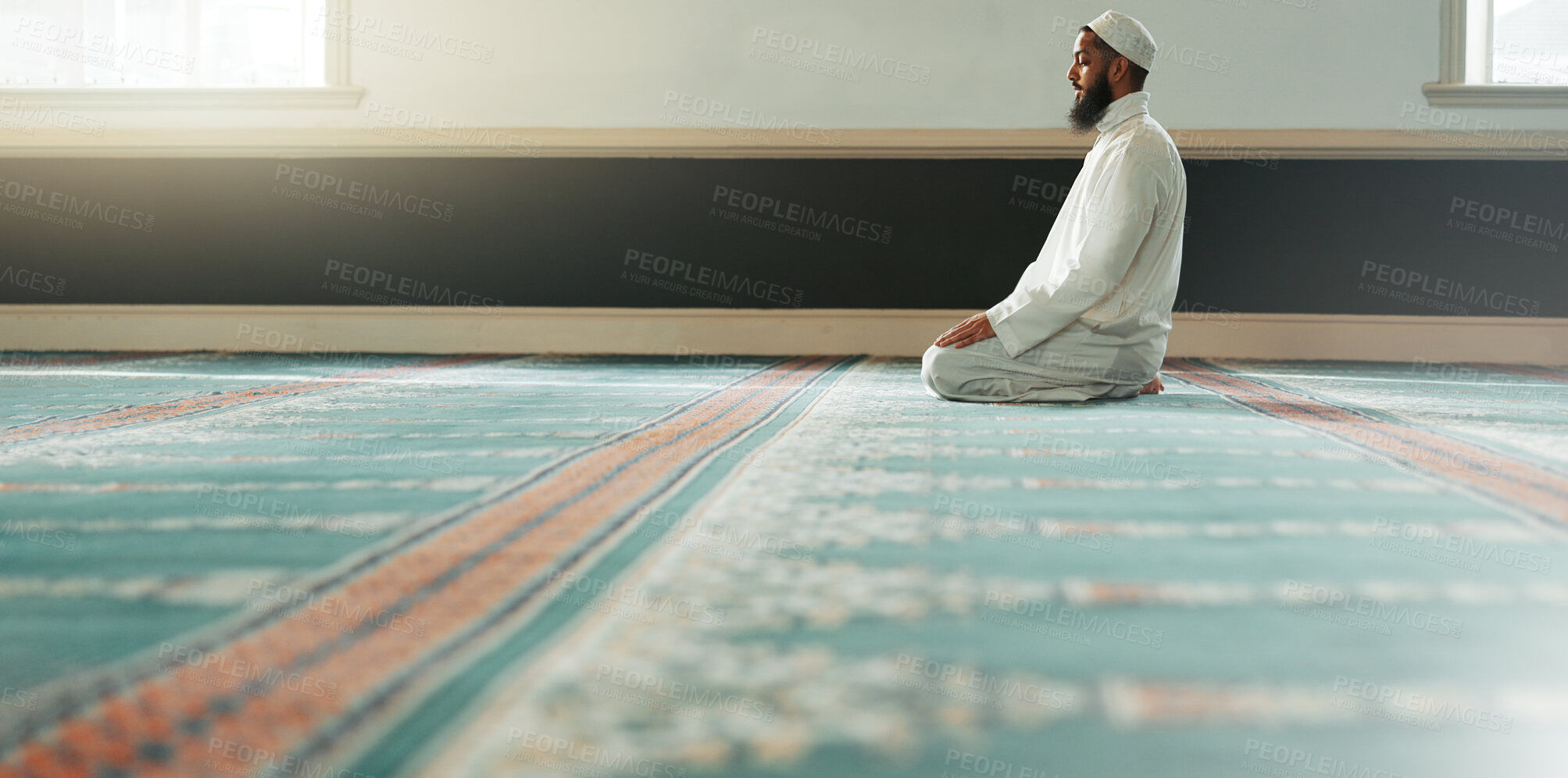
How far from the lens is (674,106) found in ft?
12.0

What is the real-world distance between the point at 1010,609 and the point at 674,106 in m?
3.20

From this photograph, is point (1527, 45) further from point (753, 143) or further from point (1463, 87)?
point (753, 143)

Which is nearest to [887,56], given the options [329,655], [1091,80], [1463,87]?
[1091,80]

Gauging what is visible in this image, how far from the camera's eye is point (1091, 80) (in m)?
2.26

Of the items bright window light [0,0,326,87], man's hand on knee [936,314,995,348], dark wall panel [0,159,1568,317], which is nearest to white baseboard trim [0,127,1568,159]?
dark wall panel [0,159,1568,317]

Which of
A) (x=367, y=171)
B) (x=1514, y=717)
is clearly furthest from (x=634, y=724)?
(x=367, y=171)

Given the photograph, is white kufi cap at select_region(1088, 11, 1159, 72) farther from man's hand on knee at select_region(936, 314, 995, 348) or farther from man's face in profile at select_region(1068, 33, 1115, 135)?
man's hand on knee at select_region(936, 314, 995, 348)

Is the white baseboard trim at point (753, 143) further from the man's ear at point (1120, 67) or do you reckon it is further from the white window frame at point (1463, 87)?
the man's ear at point (1120, 67)

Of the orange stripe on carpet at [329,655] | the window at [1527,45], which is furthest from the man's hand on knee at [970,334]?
the window at [1527,45]

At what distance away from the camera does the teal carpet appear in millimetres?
568

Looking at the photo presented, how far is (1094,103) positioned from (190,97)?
3.42 m

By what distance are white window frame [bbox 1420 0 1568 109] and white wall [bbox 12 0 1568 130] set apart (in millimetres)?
33

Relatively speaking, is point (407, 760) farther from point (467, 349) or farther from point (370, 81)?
point (370, 81)

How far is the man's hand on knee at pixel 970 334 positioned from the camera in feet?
7.15
